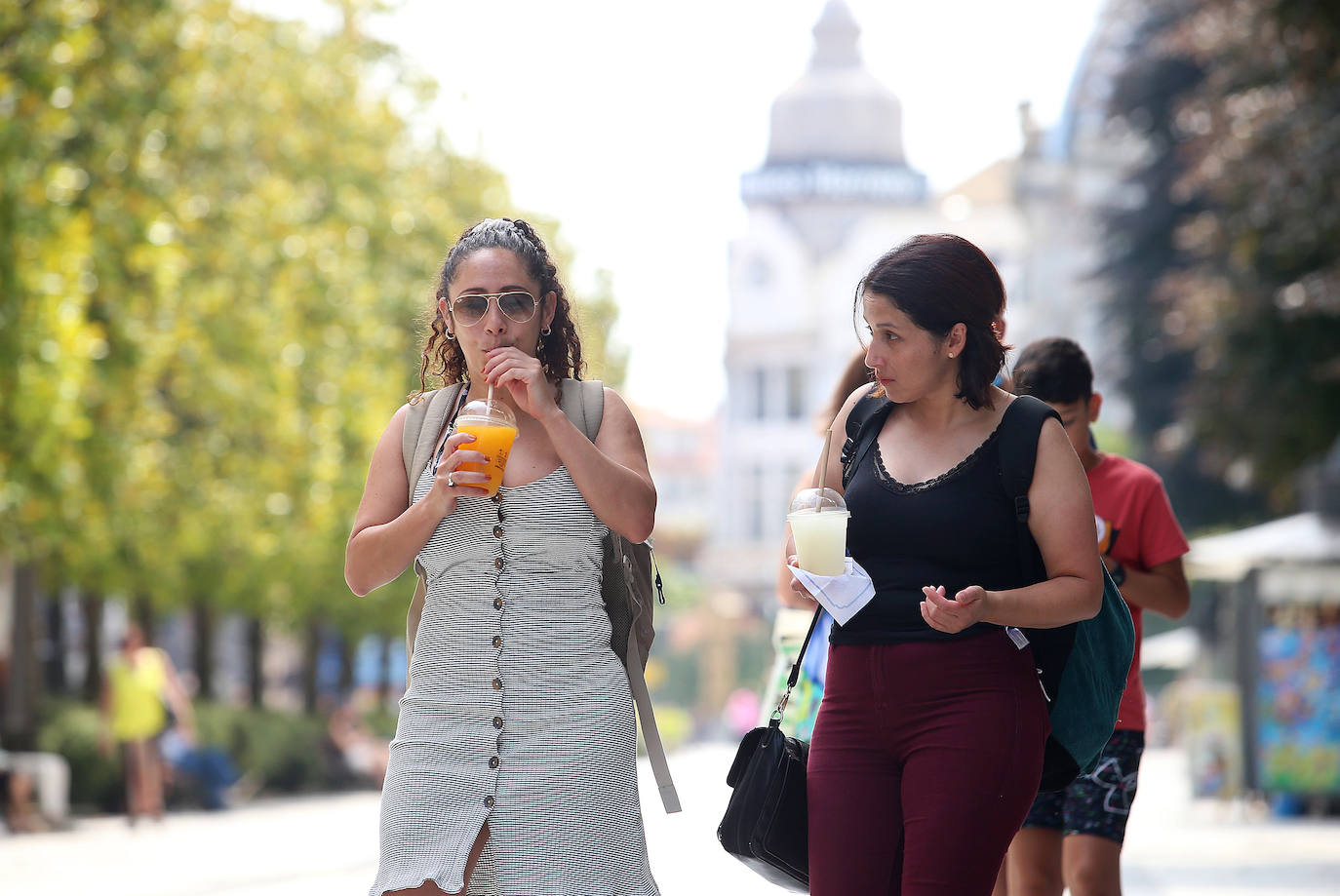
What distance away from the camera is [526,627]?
3.71m

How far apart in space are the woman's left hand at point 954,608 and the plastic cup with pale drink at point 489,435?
83 centimetres

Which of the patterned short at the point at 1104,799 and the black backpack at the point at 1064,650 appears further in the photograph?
the patterned short at the point at 1104,799

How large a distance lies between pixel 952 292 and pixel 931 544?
0.51 m

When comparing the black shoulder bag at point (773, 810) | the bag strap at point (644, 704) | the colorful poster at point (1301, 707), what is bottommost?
the colorful poster at point (1301, 707)

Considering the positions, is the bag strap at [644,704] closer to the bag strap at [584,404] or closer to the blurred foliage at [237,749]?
the bag strap at [584,404]

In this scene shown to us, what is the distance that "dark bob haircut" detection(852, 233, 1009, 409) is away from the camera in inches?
152

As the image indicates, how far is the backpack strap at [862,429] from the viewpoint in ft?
13.3

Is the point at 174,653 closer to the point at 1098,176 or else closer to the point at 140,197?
the point at 1098,176

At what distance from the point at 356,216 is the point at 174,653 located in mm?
32419

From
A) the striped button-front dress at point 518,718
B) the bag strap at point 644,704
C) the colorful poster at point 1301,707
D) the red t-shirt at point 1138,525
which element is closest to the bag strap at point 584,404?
the striped button-front dress at point 518,718

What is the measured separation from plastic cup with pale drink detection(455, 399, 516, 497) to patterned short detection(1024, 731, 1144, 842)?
2243 mm

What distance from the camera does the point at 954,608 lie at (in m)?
3.57

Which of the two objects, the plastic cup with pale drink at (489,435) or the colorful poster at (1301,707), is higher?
the plastic cup with pale drink at (489,435)

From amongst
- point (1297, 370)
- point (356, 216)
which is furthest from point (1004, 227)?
point (1297, 370)
